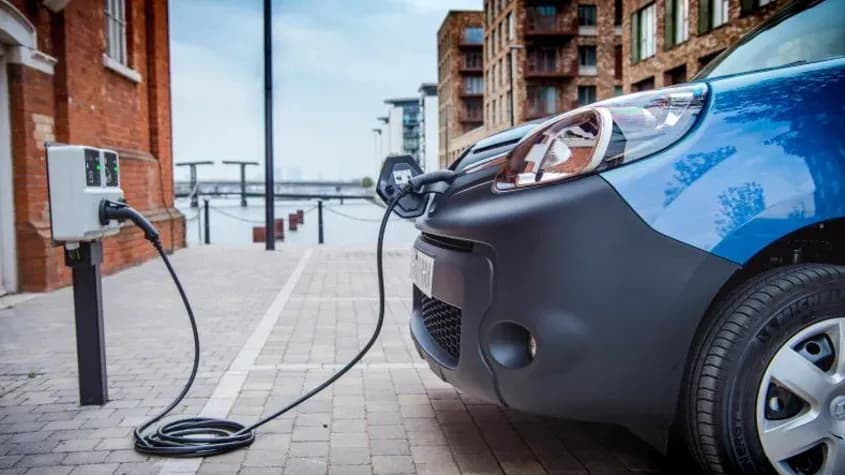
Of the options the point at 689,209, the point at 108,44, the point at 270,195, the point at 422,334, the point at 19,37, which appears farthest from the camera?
the point at 270,195

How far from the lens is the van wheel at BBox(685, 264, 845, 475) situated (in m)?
2.38

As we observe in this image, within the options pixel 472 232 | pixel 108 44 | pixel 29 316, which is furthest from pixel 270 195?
pixel 472 232

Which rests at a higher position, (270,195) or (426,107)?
(426,107)

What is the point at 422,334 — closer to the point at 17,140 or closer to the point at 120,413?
the point at 120,413

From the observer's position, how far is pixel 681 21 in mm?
26703

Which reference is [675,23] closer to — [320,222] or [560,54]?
[320,222]

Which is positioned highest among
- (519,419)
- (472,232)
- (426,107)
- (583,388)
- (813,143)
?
(426,107)

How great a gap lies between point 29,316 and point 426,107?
98.4m

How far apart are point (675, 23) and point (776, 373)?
27.3 m

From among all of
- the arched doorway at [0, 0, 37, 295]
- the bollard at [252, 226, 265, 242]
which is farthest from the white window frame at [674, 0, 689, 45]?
the arched doorway at [0, 0, 37, 295]

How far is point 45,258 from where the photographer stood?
8.12 m

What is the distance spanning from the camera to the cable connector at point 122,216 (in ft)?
12.7

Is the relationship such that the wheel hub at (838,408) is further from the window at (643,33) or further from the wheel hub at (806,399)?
the window at (643,33)

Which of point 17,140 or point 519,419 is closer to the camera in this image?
point 519,419
